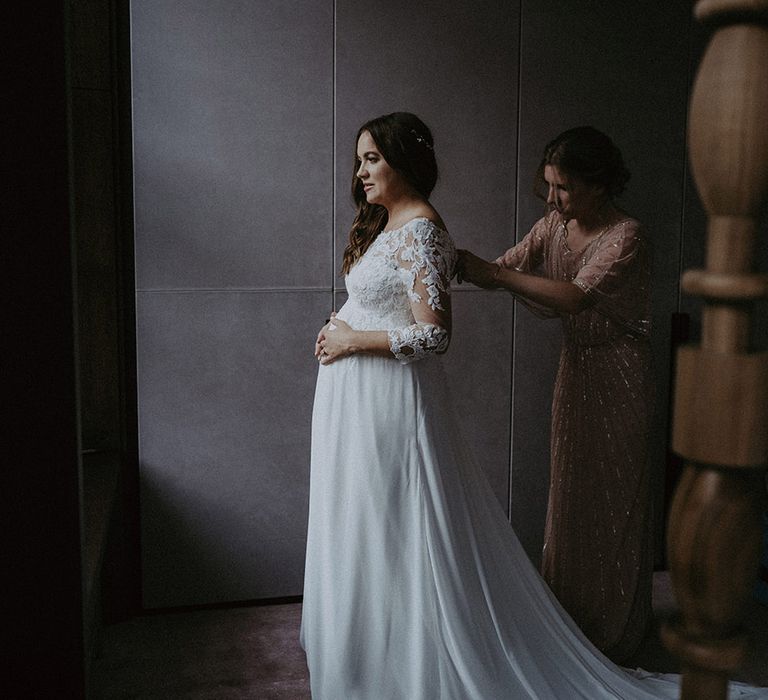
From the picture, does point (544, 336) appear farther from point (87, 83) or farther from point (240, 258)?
point (87, 83)

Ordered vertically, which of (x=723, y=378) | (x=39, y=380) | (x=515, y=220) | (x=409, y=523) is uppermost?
(x=515, y=220)

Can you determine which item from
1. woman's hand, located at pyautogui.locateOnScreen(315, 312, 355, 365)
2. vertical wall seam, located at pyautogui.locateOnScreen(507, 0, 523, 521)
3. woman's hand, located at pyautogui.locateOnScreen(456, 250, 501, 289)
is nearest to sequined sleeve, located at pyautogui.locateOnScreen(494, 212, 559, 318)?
vertical wall seam, located at pyautogui.locateOnScreen(507, 0, 523, 521)

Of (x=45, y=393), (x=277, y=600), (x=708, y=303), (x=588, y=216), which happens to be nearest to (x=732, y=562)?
(x=708, y=303)

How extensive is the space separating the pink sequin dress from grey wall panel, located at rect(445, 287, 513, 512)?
1.48 feet

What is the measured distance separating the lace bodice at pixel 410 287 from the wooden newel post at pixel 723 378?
65.0 inches

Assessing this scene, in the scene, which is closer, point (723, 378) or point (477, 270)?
point (723, 378)

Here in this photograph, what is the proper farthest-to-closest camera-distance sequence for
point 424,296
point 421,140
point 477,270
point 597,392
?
point 597,392 → point 477,270 → point 421,140 → point 424,296

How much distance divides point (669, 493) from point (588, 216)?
1433mm

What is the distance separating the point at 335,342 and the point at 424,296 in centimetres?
33

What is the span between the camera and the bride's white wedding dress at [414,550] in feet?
7.93

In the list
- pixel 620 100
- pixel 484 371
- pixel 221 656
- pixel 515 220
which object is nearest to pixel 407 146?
pixel 515 220

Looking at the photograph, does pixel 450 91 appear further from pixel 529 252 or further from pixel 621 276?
pixel 621 276

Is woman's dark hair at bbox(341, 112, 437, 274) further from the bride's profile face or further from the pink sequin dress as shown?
the pink sequin dress

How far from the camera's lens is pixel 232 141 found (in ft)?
10.2
